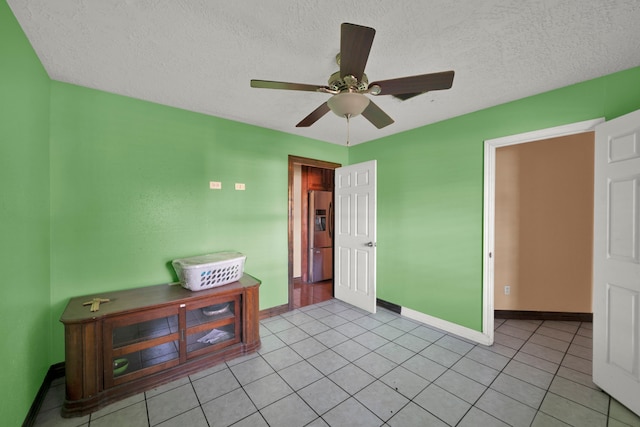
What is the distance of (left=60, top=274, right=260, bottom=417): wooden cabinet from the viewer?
163 cm

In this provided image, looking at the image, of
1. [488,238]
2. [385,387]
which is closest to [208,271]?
[385,387]

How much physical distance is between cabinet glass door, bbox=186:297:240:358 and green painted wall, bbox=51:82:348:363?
21.6 inches

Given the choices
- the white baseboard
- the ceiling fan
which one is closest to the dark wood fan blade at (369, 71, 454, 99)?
the ceiling fan

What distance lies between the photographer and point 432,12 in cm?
127

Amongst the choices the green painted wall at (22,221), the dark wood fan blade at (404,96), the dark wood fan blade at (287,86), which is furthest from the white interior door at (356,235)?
the green painted wall at (22,221)

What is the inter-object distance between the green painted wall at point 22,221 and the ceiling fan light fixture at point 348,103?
5.71 feet

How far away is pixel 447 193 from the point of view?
2777 mm

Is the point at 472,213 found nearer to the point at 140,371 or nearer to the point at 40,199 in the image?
the point at 140,371

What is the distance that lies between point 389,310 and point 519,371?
59.6 inches

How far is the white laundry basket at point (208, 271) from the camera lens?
7.00 feet

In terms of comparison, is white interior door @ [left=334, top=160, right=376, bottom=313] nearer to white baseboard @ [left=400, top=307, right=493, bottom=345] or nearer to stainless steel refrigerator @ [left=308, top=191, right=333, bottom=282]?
white baseboard @ [left=400, top=307, right=493, bottom=345]

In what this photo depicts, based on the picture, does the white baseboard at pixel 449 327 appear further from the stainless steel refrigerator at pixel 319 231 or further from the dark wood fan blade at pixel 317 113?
the dark wood fan blade at pixel 317 113

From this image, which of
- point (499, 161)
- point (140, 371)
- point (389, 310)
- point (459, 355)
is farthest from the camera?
point (389, 310)

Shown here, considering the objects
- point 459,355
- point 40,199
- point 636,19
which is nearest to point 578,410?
point 459,355
